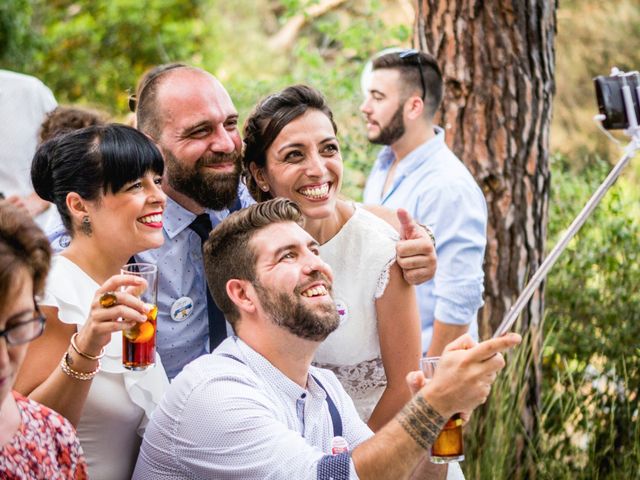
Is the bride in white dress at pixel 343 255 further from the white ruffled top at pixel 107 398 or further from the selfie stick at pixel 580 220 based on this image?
the white ruffled top at pixel 107 398

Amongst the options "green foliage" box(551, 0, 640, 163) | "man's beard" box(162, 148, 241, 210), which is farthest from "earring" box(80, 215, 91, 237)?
"green foliage" box(551, 0, 640, 163)

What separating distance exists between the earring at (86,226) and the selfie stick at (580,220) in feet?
4.17

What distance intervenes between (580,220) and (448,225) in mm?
2080

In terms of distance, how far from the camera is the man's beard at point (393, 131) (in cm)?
540

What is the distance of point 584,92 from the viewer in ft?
37.7

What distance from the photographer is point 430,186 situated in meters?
4.93

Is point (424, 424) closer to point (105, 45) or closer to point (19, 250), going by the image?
point (19, 250)

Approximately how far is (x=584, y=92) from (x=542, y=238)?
21.6 feet

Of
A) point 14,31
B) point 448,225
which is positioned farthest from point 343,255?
point 14,31

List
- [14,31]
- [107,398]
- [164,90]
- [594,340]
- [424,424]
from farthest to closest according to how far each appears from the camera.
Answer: [14,31] → [594,340] → [164,90] → [107,398] → [424,424]

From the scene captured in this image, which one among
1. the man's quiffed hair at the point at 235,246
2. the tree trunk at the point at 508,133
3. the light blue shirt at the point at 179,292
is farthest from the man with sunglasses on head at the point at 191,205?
the tree trunk at the point at 508,133

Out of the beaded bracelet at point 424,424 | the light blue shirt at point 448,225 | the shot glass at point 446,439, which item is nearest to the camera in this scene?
the beaded bracelet at point 424,424

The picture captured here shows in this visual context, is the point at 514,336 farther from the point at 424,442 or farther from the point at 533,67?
the point at 533,67

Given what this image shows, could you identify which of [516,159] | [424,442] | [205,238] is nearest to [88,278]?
[205,238]
